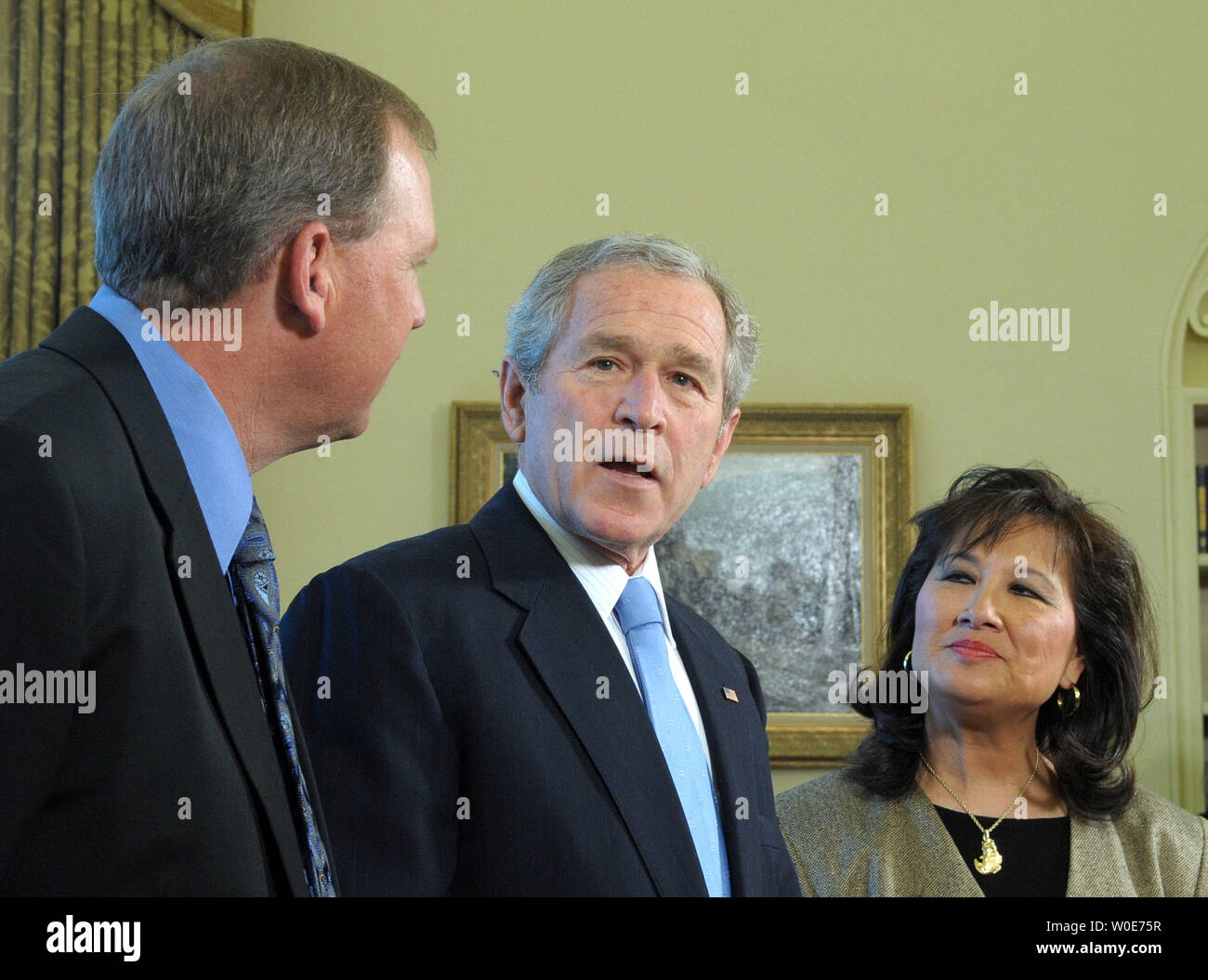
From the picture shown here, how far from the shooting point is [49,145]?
163 inches

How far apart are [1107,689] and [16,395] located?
2149mm

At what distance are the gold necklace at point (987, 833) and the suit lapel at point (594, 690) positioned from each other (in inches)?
37.2

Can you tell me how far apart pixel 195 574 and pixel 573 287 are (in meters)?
0.93

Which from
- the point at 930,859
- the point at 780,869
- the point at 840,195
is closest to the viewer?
the point at 780,869

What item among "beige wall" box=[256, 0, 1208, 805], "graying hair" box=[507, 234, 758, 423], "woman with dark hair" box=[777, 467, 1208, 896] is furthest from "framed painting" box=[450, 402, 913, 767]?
"graying hair" box=[507, 234, 758, 423]

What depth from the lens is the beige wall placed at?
462 cm

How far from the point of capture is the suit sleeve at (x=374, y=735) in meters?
1.45

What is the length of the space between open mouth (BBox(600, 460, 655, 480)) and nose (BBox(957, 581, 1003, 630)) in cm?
93

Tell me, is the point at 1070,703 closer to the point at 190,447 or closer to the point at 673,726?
the point at 673,726

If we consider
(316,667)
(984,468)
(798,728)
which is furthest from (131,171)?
(798,728)

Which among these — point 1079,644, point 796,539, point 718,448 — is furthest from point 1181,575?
point 718,448

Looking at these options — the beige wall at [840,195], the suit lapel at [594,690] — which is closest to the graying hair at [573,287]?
the suit lapel at [594,690]

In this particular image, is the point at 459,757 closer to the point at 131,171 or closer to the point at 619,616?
the point at 619,616
